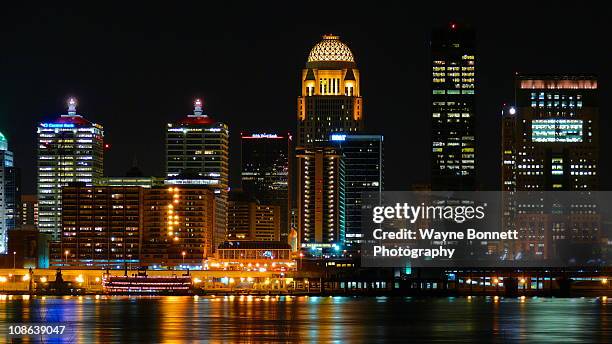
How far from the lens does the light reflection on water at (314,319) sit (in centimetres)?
10738

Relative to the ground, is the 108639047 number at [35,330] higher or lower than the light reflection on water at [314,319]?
higher

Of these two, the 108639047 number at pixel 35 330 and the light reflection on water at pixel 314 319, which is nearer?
the 108639047 number at pixel 35 330

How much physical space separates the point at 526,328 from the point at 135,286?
9235 cm

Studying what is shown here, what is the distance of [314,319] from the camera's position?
12731 cm

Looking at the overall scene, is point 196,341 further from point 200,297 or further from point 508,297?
point 508,297

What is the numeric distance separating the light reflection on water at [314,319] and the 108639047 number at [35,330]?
3.76 feet

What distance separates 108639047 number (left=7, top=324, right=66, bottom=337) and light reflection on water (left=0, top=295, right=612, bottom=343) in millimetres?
1146

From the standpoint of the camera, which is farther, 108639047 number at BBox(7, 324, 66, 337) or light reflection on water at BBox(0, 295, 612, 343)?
light reflection on water at BBox(0, 295, 612, 343)

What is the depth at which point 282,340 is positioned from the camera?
336 feet

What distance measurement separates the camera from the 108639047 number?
106188mm

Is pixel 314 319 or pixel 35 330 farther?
pixel 314 319

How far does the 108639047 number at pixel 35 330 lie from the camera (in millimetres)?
106188

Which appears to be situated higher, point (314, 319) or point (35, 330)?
point (35, 330)

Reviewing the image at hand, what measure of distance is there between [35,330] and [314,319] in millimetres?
27695
